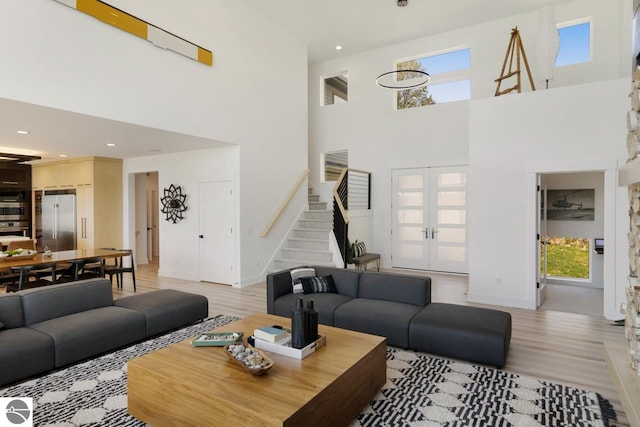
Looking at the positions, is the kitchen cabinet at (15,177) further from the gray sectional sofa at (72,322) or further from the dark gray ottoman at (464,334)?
the dark gray ottoman at (464,334)

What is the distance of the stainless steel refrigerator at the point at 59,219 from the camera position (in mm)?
8898

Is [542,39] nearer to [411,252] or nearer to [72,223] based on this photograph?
[411,252]

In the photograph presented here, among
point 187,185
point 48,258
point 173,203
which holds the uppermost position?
point 187,185

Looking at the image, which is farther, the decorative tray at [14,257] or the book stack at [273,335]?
the decorative tray at [14,257]

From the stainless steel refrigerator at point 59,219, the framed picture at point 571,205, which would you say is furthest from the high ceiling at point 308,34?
the framed picture at point 571,205

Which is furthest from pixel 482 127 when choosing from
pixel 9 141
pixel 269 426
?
pixel 9 141

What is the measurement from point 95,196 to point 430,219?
7.58m

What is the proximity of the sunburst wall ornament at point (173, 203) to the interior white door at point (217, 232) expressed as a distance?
541 mm

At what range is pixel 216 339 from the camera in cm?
283

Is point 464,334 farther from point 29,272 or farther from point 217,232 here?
point 29,272

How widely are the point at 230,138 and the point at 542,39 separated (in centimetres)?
525

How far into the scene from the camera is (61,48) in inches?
172

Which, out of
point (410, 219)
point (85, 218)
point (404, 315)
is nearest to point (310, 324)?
point (404, 315)

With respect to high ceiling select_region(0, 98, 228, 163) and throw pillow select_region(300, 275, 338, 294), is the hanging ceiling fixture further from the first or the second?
throw pillow select_region(300, 275, 338, 294)
